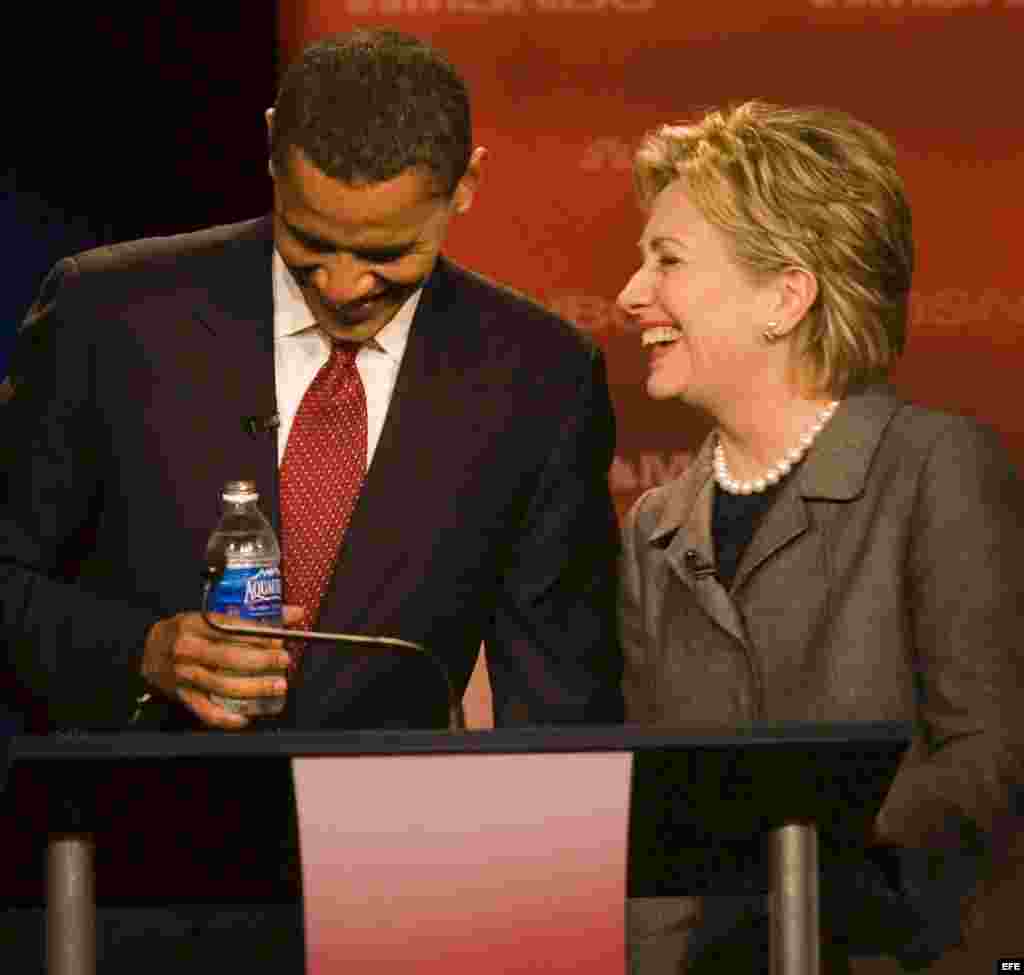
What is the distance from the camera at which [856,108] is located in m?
3.83

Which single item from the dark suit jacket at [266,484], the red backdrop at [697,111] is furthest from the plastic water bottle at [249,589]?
the red backdrop at [697,111]

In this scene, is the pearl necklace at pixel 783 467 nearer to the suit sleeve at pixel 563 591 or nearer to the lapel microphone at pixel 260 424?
the suit sleeve at pixel 563 591

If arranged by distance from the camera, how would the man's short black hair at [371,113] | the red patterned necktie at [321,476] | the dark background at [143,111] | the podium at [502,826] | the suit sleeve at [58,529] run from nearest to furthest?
the podium at [502,826]
the man's short black hair at [371,113]
the suit sleeve at [58,529]
the red patterned necktie at [321,476]
the dark background at [143,111]

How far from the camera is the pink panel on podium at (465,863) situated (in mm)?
1785

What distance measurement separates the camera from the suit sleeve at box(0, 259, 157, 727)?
260 cm

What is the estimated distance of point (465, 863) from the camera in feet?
5.92

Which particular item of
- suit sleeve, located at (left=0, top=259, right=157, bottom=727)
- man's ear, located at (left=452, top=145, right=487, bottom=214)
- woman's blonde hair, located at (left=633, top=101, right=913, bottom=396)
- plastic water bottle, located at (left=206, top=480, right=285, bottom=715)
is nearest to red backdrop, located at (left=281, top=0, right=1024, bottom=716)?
woman's blonde hair, located at (left=633, top=101, right=913, bottom=396)

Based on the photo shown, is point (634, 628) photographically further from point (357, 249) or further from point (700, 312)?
point (357, 249)

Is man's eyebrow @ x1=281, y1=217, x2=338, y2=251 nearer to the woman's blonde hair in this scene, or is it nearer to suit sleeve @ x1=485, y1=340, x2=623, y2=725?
suit sleeve @ x1=485, y1=340, x2=623, y2=725

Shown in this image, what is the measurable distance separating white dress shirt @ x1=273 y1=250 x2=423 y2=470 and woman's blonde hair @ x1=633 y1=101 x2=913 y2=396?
50 cm

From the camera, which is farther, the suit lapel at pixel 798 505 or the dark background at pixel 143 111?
the dark background at pixel 143 111

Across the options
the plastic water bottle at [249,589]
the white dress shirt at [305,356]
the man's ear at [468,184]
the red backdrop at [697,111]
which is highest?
the red backdrop at [697,111]

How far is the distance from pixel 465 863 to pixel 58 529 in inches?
41.6

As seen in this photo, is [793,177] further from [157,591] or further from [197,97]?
[197,97]
